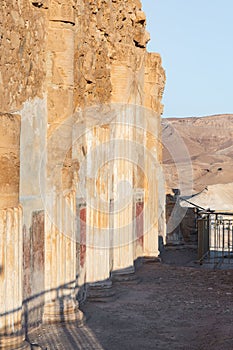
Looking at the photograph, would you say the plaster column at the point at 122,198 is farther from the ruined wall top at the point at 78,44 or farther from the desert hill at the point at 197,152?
the desert hill at the point at 197,152

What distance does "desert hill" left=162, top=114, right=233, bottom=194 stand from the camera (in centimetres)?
5156

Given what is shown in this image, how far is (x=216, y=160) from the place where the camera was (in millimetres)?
66875

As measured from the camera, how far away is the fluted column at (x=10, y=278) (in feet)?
18.8

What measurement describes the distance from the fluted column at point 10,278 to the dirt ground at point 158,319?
110 cm

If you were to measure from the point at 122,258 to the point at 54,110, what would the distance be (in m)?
4.48

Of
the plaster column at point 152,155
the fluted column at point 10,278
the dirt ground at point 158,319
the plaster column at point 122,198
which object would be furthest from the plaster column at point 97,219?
the plaster column at point 152,155

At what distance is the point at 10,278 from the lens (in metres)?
5.83

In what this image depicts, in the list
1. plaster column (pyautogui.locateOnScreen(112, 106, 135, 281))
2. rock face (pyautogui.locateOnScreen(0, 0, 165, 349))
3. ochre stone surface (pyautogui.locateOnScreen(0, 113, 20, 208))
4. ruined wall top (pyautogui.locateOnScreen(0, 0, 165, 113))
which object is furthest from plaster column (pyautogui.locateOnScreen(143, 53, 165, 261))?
ochre stone surface (pyautogui.locateOnScreen(0, 113, 20, 208))

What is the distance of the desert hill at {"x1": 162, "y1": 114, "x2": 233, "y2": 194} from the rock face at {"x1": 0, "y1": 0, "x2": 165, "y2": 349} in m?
13.5

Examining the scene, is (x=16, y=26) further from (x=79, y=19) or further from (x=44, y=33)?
(x=79, y=19)

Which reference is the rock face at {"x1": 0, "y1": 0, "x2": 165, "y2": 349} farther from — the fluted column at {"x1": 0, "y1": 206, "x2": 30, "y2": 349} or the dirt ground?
the dirt ground

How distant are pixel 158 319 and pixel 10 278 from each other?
3.47 meters

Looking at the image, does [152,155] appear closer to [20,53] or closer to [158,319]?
[158,319]

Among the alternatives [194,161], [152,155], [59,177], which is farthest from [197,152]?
[59,177]
